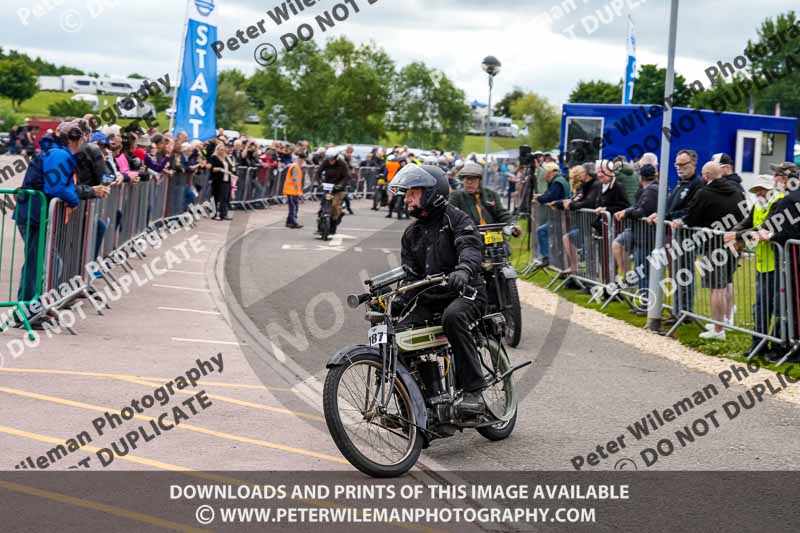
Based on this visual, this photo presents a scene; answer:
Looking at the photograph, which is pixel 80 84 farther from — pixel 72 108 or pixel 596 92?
pixel 596 92

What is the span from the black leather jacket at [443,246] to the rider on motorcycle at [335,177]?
17211 millimetres

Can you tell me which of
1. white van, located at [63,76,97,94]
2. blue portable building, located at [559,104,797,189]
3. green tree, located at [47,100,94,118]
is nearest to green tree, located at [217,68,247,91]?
white van, located at [63,76,97,94]

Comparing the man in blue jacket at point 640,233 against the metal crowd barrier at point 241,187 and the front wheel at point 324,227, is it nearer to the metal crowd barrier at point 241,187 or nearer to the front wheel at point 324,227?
the front wheel at point 324,227

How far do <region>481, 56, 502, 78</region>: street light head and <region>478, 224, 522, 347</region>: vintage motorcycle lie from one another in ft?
68.6

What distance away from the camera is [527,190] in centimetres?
2645

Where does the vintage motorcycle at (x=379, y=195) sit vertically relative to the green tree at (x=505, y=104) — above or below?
below

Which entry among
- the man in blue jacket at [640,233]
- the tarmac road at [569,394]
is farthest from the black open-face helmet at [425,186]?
the man in blue jacket at [640,233]

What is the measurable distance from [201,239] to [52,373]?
12.9 meters

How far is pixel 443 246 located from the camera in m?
6.98

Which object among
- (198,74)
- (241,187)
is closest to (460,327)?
(198,74)

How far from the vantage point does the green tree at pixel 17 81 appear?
114500 millimetres

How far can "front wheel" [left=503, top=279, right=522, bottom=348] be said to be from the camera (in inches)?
429

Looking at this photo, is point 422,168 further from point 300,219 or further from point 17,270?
point 300,219

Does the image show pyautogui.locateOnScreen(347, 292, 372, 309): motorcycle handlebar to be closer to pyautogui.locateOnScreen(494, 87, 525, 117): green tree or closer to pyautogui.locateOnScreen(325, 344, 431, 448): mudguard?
pyautogui.locateOnScreen(325, 344, 431, 448): mudguard
